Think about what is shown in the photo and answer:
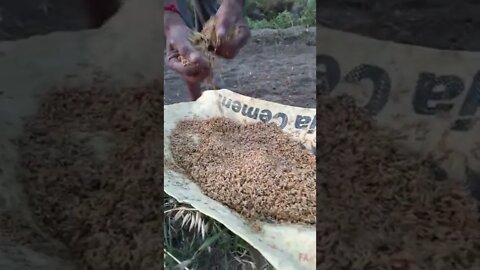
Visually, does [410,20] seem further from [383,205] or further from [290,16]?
[290,16]

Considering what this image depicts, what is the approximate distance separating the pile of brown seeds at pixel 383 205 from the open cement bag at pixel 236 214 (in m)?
0.57

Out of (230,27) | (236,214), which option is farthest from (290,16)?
(236,214)

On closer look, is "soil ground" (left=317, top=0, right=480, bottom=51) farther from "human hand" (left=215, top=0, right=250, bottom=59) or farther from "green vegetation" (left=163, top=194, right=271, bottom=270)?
"green vegetation" (left=163, top=194, right=271, bottom=270)

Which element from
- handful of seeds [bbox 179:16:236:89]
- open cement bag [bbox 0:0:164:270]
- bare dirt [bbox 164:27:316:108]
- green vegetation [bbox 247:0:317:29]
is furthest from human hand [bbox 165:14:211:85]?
open cement bag [bbox 0:0:164:270]

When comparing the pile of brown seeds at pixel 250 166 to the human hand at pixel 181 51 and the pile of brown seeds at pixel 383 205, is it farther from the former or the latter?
the pile of brown seeds at pixel 383 205

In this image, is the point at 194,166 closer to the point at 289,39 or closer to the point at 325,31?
the point at 289,39

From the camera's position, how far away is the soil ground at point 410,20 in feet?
A: 3.45

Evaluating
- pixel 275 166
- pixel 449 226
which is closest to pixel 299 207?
pixel 275 166

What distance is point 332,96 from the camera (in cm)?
109

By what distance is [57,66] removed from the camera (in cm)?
107

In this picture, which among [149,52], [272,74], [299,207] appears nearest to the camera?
[149,52]

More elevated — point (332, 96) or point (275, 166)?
point (332, 96)

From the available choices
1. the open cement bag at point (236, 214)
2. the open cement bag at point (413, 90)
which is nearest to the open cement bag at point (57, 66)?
the open cement bag at point (413, 90)

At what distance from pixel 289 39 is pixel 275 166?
43 centimetres
